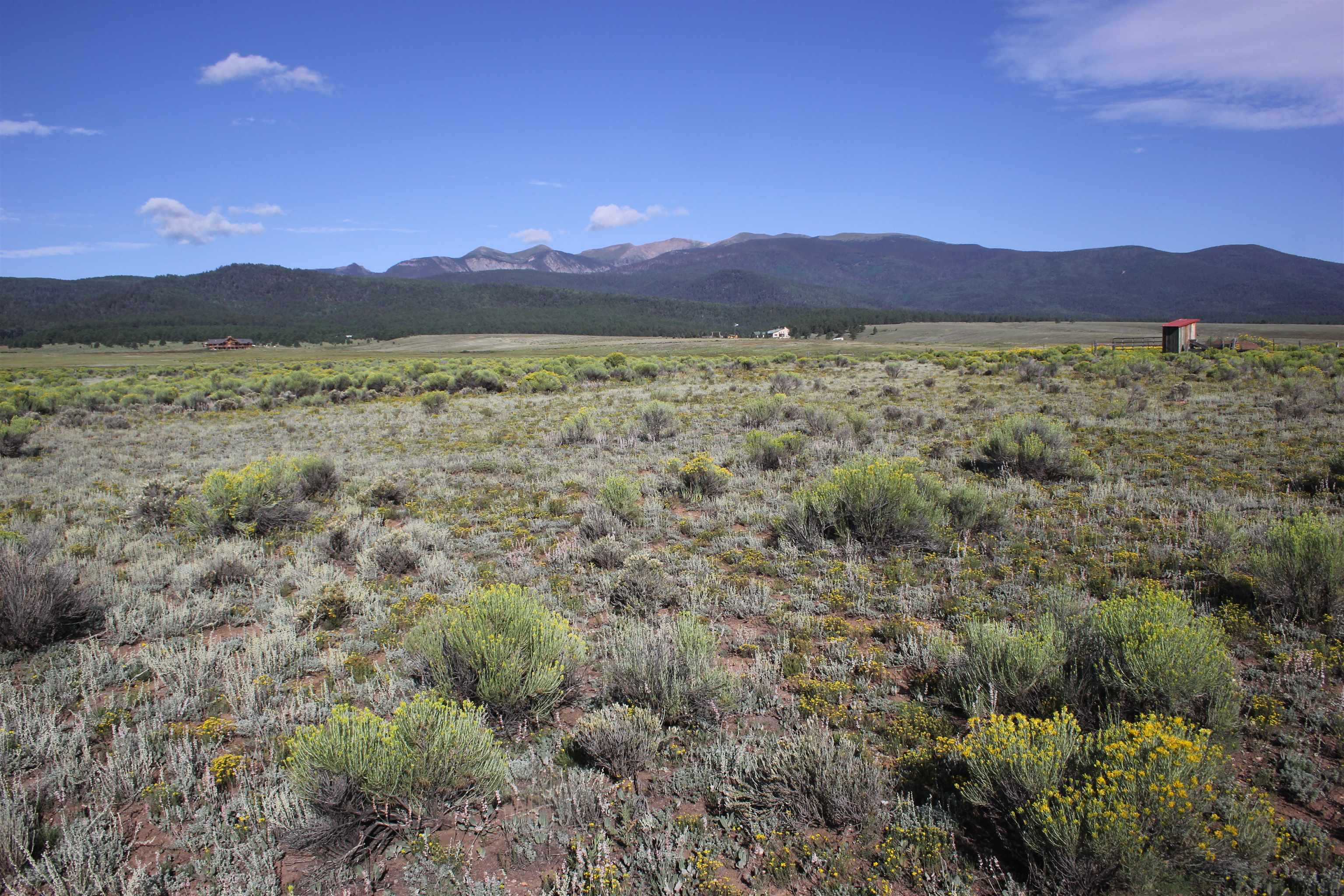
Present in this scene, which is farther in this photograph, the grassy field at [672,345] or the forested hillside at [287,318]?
the forested hillside at [287,318]

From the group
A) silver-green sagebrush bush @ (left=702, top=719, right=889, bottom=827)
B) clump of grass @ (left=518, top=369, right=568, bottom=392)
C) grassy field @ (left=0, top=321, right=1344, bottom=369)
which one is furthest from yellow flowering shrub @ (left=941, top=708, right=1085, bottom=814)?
grassy field @ (left=0, top=321, right=1344, bottom=369)

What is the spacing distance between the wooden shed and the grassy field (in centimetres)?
1296

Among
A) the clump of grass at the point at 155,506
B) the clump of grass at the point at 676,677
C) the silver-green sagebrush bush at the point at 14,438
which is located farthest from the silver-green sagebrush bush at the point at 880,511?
the silver-green sagebrush bush at the point at 14,438

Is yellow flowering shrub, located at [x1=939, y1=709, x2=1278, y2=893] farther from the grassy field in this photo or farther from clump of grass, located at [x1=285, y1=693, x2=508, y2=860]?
the grassy field

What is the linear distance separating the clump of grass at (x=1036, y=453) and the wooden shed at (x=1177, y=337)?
115ft

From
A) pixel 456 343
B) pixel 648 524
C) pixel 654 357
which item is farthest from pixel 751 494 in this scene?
pixel 456 343

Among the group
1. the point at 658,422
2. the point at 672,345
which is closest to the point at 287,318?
the point at 672,345

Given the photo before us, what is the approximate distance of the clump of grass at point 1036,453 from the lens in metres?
10.0

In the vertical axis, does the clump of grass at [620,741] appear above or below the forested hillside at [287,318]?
below

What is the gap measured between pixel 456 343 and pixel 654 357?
225 ft

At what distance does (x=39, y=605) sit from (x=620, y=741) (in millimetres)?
5334

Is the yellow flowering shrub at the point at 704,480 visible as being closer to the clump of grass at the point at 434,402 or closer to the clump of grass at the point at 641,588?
the clump of grass at the point at 641,588

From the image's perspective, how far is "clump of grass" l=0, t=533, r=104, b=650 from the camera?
207 inches

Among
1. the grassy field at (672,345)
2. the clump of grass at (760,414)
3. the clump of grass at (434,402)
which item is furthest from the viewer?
the grassy field at (672,345)
